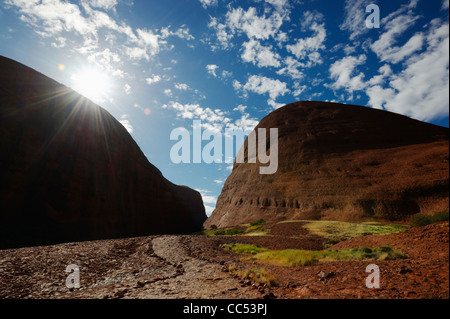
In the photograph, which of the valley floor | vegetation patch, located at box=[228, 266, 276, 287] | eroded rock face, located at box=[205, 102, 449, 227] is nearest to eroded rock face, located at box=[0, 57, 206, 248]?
the valley floor

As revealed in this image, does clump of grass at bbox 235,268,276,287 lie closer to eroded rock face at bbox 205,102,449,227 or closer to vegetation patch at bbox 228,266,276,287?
vegetation patch at bbox 228,266,276,287

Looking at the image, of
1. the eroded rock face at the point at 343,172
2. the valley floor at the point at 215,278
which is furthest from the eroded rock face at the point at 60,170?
the eroded rock face at the point at 343,172

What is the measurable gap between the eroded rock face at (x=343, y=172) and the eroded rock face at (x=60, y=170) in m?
23.4

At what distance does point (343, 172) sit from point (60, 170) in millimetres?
47847

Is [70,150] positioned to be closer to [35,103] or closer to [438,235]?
[35,103]

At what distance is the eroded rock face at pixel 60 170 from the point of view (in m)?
25.8

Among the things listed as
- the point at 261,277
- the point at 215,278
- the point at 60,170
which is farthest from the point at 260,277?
the point at 60,170

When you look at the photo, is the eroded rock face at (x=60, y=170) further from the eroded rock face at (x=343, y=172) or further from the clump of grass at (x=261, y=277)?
the clump of grass at (x=261, y=277)

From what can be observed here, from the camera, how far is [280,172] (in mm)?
51438

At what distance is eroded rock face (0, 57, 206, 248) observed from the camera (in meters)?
25.8

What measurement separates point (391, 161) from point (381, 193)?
781 cm

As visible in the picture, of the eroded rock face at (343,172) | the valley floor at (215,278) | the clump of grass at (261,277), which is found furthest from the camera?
the eroded rock face at (343,172)

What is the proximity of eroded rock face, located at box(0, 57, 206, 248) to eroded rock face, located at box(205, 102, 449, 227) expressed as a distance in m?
23.4
